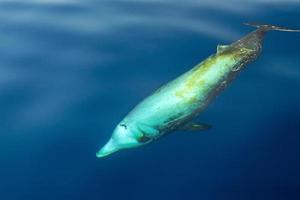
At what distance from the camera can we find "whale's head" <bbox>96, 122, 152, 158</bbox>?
14.3 feet

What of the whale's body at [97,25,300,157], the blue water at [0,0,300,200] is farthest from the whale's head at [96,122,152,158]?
the blue water at [0,0,300,200]

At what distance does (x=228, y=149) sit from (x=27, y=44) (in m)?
3.13

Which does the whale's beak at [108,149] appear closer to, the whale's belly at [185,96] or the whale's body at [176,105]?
the whale's body at [176,105]

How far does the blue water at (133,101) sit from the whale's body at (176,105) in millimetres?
432

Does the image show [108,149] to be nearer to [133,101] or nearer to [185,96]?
Result: [185,96]

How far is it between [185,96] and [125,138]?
0.69 m

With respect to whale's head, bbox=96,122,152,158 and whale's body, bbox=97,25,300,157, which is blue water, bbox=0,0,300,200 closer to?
whale's head, bbox=96,122,152,158

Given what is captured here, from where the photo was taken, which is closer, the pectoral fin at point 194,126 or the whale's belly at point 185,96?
the whale's belly at point 185,96

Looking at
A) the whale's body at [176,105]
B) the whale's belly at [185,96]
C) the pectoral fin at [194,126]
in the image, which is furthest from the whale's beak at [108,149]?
the pectoral fin at [194,126]

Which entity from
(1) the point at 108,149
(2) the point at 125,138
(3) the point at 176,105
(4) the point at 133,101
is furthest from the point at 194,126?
(4) the point at 133,101

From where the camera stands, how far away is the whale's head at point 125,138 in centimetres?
437

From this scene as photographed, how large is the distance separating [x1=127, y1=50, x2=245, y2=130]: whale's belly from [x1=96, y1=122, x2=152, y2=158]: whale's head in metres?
0.10

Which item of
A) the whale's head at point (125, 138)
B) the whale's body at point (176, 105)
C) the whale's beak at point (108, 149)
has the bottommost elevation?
the whale's beak at point (108, 149)

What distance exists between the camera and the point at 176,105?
4.47 m
